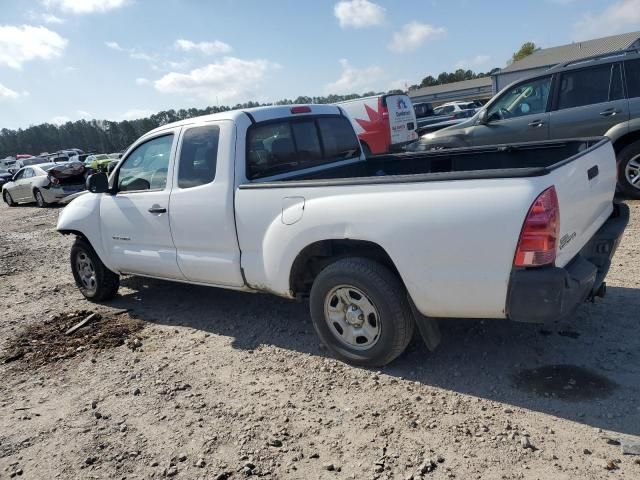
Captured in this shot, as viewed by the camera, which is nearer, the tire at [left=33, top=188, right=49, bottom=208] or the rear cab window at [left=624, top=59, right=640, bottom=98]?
the rear cab window at [left=624, top=59, right=640, bottom=98]

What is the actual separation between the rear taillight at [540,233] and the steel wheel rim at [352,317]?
1.05 meters

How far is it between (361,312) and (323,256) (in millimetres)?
549

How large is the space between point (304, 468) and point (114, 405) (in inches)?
64.0

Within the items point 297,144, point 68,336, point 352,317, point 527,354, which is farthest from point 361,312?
point 68,336

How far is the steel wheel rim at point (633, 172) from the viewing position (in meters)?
7.18

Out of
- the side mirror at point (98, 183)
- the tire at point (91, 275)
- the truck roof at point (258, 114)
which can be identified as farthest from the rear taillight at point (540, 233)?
the tire at point (91, 275)

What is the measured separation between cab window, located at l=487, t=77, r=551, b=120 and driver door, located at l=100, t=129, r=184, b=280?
19.3ft

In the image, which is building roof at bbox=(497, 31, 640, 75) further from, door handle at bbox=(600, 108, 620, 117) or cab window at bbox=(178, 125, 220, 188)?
cab window at bbox=(178, 125, 220, 188)

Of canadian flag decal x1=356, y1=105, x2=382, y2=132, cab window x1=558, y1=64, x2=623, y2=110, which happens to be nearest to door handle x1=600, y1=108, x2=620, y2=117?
cab window x1=558, y1=64, x2=623, y2=110

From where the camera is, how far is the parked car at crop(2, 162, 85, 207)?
16.3 m

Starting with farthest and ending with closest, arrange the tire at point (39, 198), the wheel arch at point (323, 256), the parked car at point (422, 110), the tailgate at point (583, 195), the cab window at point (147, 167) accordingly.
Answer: the parked car at point (422, 110), the tire at point (39, 198), the cab window at point (147, 167), the wheel arch at point (323, 256), the tailgate at point (583, 195)

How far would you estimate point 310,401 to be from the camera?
3.33 meters

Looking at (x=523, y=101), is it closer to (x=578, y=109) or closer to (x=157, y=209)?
(x=578, y=109)

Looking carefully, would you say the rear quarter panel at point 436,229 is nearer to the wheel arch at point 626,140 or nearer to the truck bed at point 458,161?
the truck bed at point 458,161
